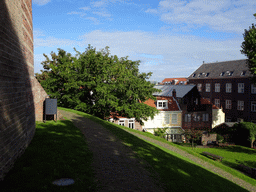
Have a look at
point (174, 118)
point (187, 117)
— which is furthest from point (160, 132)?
point (187, 117)

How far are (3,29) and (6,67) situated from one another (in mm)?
1041

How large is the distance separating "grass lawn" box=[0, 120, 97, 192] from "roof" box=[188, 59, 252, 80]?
4848cm

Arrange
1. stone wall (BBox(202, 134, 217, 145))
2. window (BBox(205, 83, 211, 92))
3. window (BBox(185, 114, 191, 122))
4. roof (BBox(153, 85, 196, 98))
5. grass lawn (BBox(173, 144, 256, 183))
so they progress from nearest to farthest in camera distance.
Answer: grass lawn (BBox(173, 144, 256, 183)) < stone wall (BBox(202, 134, 217, 145)) < window (BBox(185, 114, 191, 122)) < roof (BBox(153, 85, 196, 98)) < window (BBox(205, 83, 211, 92))

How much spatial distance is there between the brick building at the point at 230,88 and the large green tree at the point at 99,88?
30746 mm

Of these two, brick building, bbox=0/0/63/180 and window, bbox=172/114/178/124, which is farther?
window, bbox=172/114/178/124

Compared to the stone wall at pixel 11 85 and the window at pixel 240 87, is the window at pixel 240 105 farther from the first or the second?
the stone wall at pixel 11 85

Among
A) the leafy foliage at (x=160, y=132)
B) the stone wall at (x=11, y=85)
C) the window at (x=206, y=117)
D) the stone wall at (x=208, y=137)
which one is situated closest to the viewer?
the stone wall at (x=11, y=85)

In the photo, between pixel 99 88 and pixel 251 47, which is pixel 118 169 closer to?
pixel 99 88

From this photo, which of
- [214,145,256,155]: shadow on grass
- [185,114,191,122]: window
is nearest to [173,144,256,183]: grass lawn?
[214,145,256,155]: shadow on grass

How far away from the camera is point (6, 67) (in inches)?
239

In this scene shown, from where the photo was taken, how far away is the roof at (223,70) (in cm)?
5091

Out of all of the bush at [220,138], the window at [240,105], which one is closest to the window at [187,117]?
the bush at [220,138]

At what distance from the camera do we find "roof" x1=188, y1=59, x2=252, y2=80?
50906 millimetres

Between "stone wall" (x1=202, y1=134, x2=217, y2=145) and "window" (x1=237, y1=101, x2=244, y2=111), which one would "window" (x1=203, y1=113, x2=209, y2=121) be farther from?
"window" (x1=237, y1=101, x2=244, y2=111)
